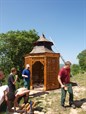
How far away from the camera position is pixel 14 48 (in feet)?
106

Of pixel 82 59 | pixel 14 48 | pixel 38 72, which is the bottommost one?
pixel 38 72

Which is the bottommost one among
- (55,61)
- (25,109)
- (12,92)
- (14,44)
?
(25,109)

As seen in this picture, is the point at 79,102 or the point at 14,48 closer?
the point at 79,102

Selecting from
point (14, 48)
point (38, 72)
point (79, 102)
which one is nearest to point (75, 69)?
point (14, 48)

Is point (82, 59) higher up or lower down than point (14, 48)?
higher up

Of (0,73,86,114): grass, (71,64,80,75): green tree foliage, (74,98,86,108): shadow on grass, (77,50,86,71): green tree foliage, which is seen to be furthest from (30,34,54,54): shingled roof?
(77,50,86,71): green tree foliage

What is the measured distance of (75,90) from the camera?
13312mm

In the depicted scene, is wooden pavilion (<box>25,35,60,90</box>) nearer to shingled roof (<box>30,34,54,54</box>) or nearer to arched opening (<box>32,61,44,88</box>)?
shingled roof (<box>30,34,54,54</box>)

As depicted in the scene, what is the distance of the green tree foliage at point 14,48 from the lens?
1270 inches

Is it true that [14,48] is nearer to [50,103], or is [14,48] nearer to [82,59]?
[50,103]

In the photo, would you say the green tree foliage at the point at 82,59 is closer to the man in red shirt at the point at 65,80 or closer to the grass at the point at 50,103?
the grass at the point at 50,103

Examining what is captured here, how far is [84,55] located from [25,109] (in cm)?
6347

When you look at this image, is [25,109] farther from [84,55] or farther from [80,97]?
[84,55]

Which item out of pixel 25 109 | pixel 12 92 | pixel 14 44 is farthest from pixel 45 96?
pixel 14 44
